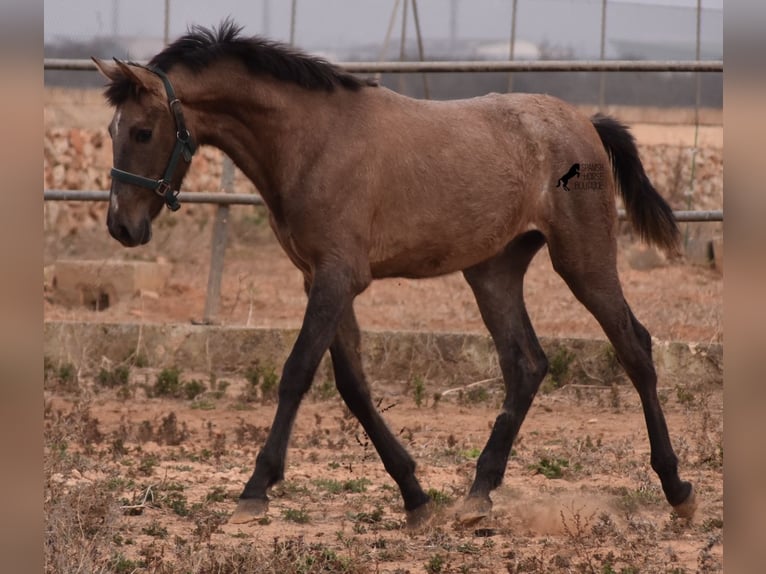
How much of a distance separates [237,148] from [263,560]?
1.81 m

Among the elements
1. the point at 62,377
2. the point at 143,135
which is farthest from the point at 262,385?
the point at 143,135

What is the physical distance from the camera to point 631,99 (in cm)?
1639

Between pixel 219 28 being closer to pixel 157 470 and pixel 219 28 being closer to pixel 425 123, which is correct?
pixel 425 123

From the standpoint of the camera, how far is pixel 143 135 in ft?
14.4

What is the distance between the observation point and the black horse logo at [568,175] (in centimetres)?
522

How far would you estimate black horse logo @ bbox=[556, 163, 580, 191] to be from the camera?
522cm

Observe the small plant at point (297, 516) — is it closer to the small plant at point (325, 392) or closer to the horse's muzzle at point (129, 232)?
the horse's muzzle at point (129, 232)

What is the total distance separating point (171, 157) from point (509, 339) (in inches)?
76.9

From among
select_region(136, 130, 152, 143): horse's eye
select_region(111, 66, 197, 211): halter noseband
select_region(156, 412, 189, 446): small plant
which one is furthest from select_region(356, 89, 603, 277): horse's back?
select_region(156, 412, 189, 446): small plant

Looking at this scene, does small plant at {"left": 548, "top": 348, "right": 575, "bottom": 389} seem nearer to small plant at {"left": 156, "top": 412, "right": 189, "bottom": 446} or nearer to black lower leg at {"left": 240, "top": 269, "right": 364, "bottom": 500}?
small plant at {"left": 156, "top": 412, "right": 189, "bottom": 446}

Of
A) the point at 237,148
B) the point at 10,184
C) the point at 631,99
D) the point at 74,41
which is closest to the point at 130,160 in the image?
the point at 237,148

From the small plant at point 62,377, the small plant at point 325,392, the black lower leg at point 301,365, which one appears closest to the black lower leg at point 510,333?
the black lower leg at point 301,365

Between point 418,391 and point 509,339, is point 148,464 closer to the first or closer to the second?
point 509,339

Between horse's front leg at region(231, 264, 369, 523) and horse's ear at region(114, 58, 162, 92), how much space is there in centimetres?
101
